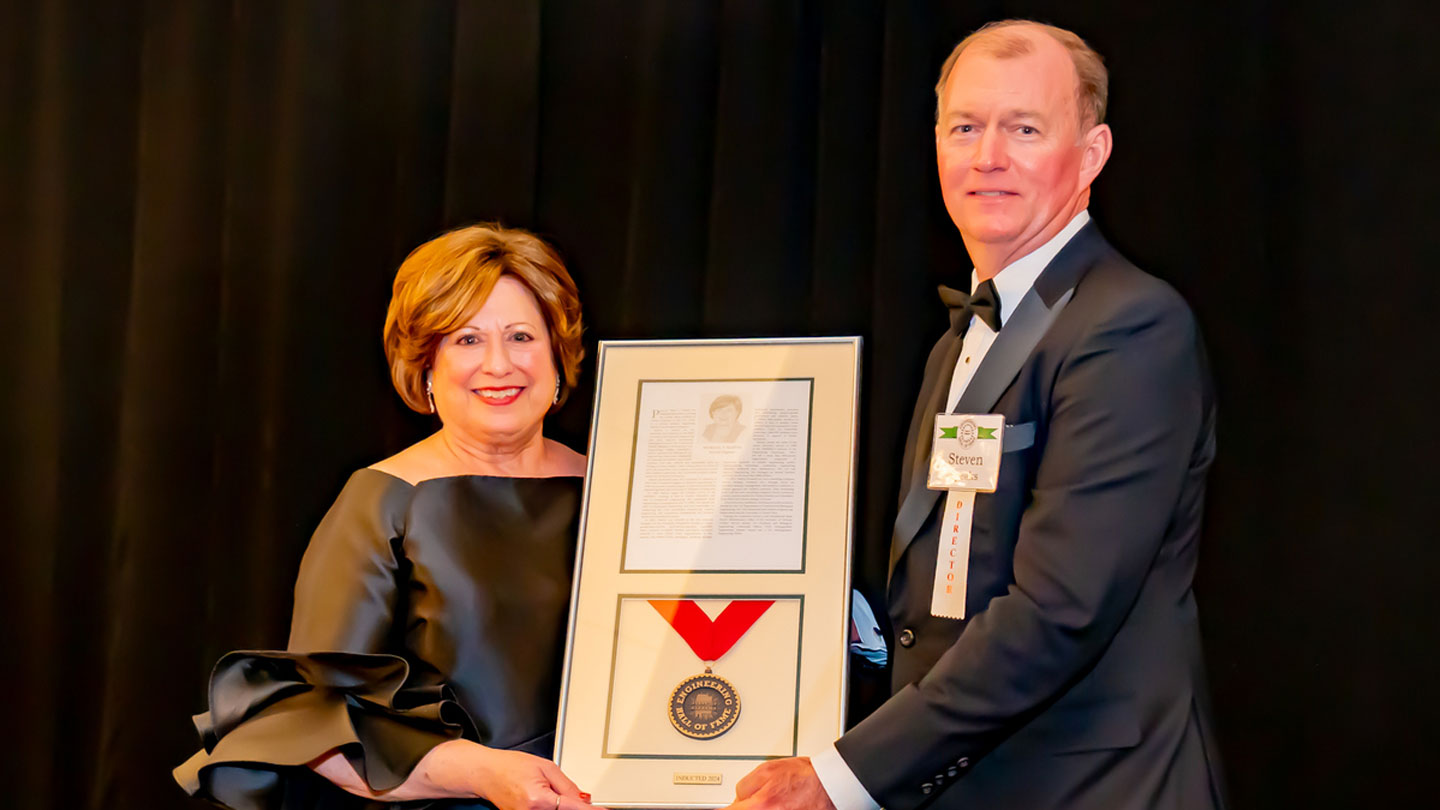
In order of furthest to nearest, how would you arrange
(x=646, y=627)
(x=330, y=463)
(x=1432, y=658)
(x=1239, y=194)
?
1. (x=330, y=463)
2. (x=1239, y=194)
3. (x=1432, y=658)
4. (x=646, y=627)

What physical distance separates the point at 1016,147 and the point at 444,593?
3.88 feet

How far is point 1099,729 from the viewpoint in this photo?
177 centimetres

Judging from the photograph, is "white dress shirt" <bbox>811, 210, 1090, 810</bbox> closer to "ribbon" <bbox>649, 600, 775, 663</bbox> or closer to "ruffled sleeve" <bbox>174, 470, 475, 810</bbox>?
"ribbon" <bbox>649, 600, 775, 663</bbox>

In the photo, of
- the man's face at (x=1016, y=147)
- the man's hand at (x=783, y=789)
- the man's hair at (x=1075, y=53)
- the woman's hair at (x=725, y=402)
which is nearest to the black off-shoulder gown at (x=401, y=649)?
the woman's hair at (x=725, y=402)

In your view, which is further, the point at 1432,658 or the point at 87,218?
the point at 87,218

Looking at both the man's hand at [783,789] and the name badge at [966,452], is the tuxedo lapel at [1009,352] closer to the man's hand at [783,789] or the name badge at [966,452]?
the name badge at [966,452]

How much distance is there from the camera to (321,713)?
2.15 metres

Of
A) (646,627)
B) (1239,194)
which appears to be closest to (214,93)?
(646,627)

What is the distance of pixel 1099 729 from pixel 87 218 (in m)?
2.82

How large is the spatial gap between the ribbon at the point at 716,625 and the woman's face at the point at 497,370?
0.54 meters

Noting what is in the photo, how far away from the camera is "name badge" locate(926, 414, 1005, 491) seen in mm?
1848

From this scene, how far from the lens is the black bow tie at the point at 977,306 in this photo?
1966 millimetres

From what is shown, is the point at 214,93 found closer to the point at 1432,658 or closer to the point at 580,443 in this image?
the point at 580,443

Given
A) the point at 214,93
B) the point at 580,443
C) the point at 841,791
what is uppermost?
the point at 214,93
